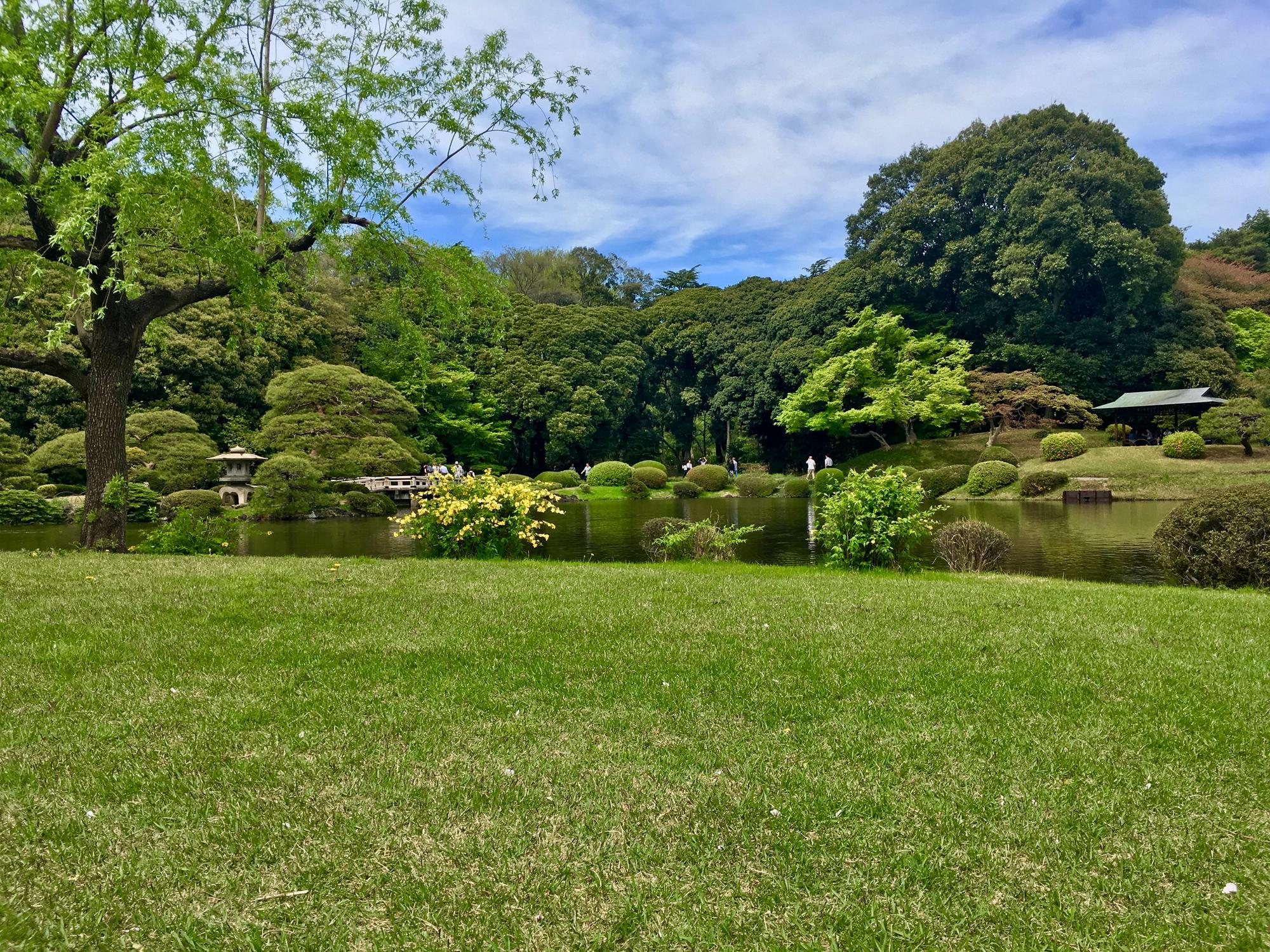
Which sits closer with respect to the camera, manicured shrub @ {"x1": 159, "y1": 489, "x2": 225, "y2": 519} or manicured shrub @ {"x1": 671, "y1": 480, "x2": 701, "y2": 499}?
manicured shrub @ {"x1": 159, "y1": 489, "x2": 225, "y2": 519}

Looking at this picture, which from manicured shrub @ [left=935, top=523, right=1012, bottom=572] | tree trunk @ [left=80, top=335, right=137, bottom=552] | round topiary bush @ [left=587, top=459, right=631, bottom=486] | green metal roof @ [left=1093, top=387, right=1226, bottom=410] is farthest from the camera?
round topiary bush @ [left=587, top=459, right=631, bottom=486]

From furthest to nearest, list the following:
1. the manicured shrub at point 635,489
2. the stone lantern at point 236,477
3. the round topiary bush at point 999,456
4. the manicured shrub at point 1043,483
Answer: the manicured shrub at point 635,489
the round topiary bush at point 999,456
the manicured shrub at point 1043,483
the stone lantern at point 236,477

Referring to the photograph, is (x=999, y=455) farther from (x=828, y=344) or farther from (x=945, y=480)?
(x=828, y=344)

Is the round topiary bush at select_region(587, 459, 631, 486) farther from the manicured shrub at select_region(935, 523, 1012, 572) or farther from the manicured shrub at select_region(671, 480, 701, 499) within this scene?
the manicured shrub at select_region(935, 523, 1012, 572)

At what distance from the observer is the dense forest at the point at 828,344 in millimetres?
24641

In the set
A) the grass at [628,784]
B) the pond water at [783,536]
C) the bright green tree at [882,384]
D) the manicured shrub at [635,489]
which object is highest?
the bright green tree at [882,384]

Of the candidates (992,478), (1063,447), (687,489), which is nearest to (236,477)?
(687,489)

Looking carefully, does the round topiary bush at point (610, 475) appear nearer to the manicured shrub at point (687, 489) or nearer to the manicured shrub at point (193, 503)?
the manicured shrub at point (687, 489)

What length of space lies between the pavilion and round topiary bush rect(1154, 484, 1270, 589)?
25.2 m

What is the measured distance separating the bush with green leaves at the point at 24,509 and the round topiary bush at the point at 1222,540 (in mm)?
24351

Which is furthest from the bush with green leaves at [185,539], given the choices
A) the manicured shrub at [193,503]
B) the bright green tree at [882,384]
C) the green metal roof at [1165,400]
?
the green metal roof at [1165,400]

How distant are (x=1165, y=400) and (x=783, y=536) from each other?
2356 cm

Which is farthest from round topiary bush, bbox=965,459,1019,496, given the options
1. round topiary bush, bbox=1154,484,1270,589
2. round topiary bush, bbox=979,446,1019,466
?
round topiary bush, bbox=1154,484,1270,589

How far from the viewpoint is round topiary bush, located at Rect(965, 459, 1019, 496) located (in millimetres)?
25547
